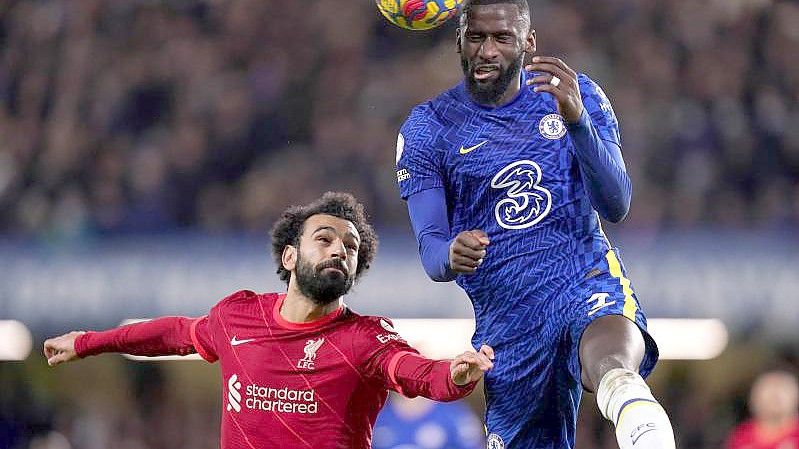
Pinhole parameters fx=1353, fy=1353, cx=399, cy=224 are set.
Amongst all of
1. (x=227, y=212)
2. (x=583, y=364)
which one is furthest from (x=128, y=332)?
(x=227, y=212)

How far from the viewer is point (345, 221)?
596cm

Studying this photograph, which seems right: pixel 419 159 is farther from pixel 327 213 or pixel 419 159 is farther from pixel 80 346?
pixel 80 346

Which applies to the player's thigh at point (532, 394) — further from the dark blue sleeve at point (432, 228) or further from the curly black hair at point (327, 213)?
the curly black hair at point (327, 213)

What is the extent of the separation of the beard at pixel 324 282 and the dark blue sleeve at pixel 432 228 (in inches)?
18.3

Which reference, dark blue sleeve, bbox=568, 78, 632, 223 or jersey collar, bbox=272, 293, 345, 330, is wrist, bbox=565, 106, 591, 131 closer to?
dark blue sleeve, bbox=568, 78, 632, 223

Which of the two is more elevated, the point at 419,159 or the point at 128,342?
the point at 419,159

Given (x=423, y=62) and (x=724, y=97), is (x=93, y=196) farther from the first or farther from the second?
(x=724, y=97)

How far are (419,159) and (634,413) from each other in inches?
62.1

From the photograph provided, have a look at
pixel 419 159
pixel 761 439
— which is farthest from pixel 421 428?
pixel 419 159

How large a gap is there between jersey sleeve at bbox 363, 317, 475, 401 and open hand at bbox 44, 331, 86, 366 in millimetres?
1356

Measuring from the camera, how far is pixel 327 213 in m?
6.03

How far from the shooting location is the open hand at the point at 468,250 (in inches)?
188

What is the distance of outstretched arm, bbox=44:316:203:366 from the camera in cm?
602

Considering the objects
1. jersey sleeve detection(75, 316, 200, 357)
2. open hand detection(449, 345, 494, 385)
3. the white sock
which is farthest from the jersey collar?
the white sock
